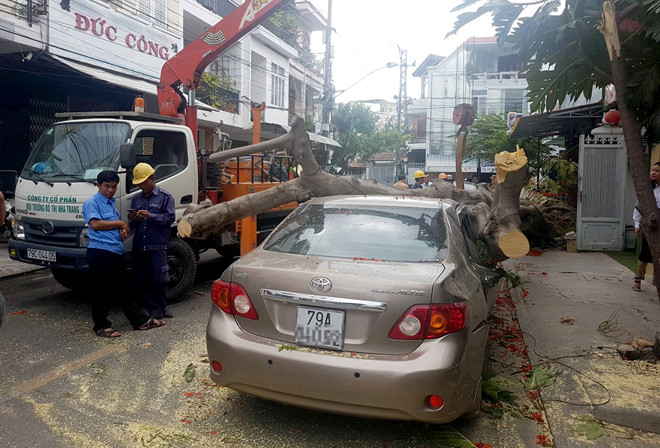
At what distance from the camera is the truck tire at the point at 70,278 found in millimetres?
7121

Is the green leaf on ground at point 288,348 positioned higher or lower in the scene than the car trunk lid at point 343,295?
lower

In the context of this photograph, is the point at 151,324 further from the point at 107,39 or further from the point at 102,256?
the point at 107,39

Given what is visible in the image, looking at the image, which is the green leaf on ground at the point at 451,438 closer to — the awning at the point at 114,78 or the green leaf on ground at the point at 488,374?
the green leaf on ground at the point at 488,374

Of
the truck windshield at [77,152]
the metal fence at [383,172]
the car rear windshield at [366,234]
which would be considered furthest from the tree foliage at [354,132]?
the car rear windshield at [366,234]

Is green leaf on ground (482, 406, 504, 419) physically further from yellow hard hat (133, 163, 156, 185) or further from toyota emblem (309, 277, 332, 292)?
yellow hard hat (133, 163, 156, 185)

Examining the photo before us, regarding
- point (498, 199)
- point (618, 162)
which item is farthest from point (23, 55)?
point (618, 162)

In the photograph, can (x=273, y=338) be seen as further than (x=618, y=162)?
No

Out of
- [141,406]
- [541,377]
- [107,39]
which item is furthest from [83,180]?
[107,39]

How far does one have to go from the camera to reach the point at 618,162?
11.3 meters

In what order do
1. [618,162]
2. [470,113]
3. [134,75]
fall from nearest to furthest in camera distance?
[470,113] → [618,162] → [134,75]

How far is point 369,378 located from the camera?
3.02 m

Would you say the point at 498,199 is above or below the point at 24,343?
above

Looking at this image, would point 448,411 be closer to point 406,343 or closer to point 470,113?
point 406,343

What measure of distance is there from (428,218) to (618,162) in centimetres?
898
